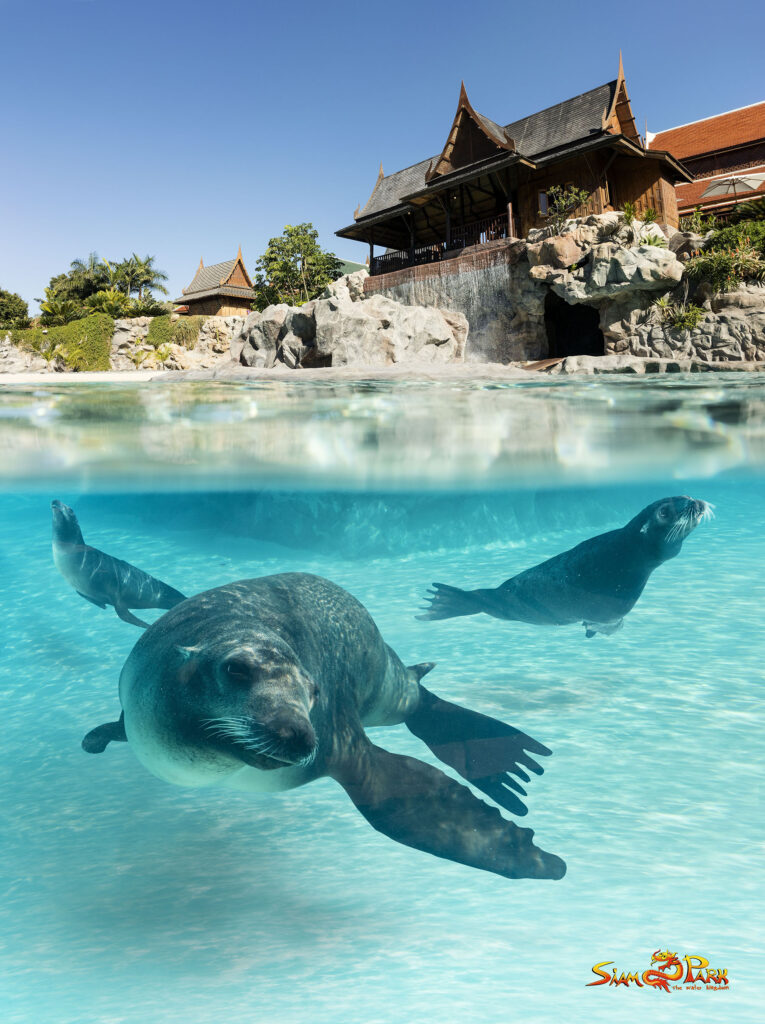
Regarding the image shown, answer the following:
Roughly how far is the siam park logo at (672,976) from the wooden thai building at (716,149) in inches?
1520

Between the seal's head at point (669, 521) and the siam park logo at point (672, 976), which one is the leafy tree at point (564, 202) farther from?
the siam park logo at point (672, 976)

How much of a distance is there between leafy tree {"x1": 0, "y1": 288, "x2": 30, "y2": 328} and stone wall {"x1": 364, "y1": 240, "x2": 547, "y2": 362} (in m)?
36.4

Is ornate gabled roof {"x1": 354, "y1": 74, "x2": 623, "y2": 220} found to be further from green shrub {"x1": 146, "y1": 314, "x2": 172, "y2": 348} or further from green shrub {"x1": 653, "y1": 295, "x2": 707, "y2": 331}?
green shrub {"x1": 146, "y1": 314, "x2": 172, "y2": 348}

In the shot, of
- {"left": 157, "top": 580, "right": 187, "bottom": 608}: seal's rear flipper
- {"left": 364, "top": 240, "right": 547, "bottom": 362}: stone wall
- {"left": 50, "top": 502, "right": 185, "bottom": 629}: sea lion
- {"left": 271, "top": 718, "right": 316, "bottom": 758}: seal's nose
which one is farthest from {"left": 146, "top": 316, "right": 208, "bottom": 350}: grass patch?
{"left": 271, "top": 718, "right": 316, "bottom": 758}: seal's nose

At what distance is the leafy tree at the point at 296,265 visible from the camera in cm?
4034

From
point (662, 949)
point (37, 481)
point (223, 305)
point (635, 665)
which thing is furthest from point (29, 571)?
point (223, 305)

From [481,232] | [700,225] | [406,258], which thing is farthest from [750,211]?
[406,258]

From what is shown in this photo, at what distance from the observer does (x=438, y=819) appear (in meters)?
2.84

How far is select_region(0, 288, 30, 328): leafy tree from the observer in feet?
161

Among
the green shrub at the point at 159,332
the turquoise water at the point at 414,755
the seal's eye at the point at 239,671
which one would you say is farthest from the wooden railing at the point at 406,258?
the seal's eye at the point at 239,671

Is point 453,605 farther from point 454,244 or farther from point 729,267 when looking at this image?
point 454,244

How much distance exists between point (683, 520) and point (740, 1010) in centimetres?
328

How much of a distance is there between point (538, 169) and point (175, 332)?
Answer: 26961 millimetres

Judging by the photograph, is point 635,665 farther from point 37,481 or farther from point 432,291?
point 432,291
